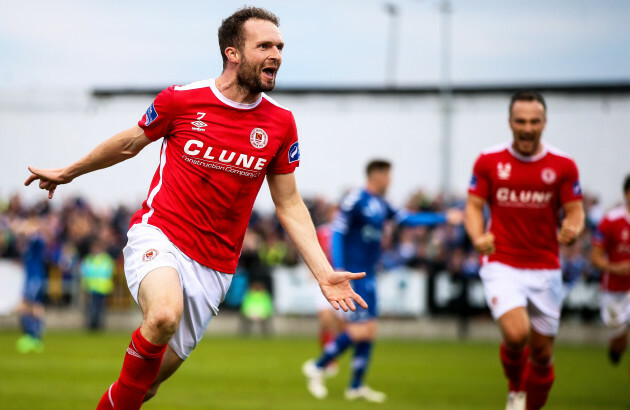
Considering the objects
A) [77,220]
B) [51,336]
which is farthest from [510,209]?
[77,220]

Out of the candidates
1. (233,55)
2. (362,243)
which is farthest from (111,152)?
(362,243)

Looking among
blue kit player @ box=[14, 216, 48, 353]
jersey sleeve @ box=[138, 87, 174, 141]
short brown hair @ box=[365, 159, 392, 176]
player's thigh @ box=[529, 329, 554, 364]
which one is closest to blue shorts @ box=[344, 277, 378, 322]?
short brown hair @ box=[365, 159, 392, 176]

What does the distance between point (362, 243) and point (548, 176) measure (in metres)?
4.54

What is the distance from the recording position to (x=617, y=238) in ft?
46.1

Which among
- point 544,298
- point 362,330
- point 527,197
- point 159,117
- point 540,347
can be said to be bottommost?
point 362,330

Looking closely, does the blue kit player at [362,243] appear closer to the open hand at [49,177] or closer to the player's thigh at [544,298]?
the player's thigh at [544,298]

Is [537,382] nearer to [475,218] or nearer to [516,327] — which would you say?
[516,327]

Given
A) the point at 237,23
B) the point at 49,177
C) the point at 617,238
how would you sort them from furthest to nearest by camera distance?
the point at 617,238
the point at 49,177
the point at 237,23

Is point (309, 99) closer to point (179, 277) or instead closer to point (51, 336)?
point (51, 336)

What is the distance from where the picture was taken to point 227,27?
287 inches

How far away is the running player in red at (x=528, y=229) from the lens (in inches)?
380

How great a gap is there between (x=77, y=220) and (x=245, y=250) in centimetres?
497

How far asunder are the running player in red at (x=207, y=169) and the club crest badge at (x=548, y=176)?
3138mm

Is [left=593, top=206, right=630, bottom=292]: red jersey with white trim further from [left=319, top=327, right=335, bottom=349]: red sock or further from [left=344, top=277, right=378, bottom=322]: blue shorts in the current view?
[left=319, top=327, right=335, bottom=349]: red sock
